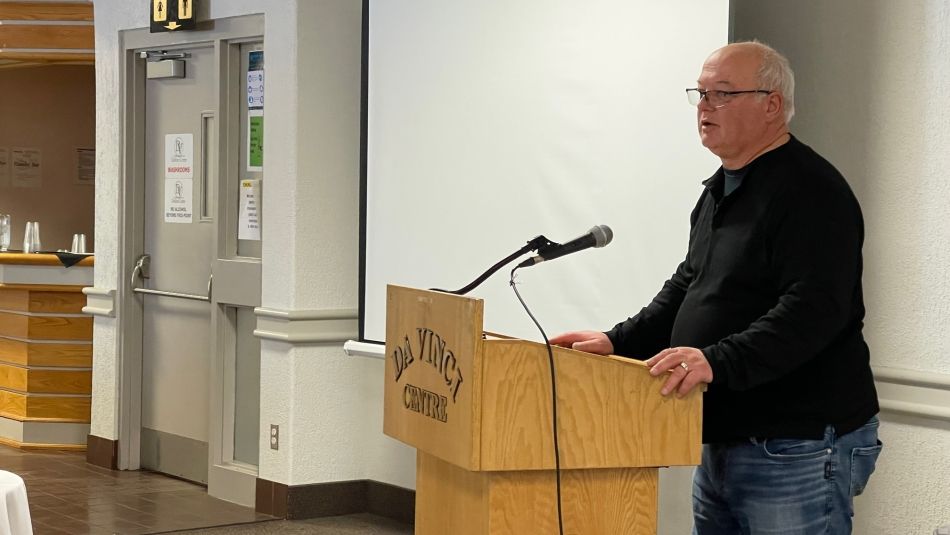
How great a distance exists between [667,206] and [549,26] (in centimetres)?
84

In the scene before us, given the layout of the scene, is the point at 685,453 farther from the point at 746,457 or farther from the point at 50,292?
the point at 50,292

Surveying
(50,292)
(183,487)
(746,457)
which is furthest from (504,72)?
(50,292)

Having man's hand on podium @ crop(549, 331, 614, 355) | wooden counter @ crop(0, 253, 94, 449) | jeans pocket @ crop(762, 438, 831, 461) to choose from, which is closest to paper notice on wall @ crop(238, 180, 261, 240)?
wooden counter @ crop(0, 253, 94, 449)

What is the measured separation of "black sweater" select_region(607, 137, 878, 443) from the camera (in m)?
2.39

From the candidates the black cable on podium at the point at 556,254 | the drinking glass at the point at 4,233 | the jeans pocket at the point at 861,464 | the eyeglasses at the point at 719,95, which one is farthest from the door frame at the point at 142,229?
the jeans pocket at the point at 861,464

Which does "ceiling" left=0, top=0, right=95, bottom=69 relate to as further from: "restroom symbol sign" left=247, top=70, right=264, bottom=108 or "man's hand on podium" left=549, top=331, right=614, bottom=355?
"man's hand on podium" left=549, top=331, right=614, bottom=355

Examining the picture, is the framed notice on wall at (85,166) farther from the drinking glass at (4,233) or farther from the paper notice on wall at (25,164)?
the drinking glass at (4,233)

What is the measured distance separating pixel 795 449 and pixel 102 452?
4966mm

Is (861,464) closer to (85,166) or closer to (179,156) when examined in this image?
(179,156)

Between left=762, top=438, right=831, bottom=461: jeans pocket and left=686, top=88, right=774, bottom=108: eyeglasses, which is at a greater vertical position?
left=686, top=88, right=774, bottom=108: eyeglasses

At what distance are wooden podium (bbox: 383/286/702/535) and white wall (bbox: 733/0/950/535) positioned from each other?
1.34 meters

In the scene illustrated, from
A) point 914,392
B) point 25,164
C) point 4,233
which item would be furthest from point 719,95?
point 25,164

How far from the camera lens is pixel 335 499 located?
5543 millimetres

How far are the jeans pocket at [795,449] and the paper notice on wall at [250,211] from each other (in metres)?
3.65
